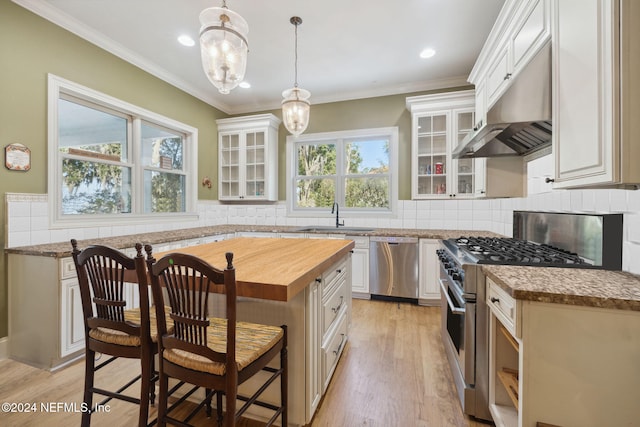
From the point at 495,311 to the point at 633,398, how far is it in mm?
502

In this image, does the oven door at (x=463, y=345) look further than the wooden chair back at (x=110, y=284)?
Yes

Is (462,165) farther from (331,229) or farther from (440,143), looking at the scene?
(331,229)

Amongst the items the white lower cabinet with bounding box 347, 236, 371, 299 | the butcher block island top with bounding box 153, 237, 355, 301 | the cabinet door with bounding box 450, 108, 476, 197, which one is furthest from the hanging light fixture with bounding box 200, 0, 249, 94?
the cabinet door with bounding box 450, 108, 476, 197

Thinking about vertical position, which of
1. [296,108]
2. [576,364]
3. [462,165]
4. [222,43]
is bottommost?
[576,364]

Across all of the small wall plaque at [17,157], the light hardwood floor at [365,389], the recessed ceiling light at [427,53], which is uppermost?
the recessed ceiling light at [427,53]

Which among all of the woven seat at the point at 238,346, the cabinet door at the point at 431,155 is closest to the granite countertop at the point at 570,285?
the woven seat at the point at 238,346

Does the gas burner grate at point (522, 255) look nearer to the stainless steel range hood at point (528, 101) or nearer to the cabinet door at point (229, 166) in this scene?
the stainless steel range hood at point (528, 101)

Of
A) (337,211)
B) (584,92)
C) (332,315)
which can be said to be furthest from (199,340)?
(337,211)

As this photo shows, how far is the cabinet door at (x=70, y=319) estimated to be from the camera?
2.11 meters

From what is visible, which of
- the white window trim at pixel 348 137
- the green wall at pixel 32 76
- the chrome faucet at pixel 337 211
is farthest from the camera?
the chrome faucet at pixel 337 211

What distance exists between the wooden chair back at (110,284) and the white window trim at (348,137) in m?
3.38

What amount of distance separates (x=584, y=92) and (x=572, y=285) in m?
0.82

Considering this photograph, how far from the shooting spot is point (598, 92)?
1128 millimetres

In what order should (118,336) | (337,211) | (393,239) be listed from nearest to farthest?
1. (118,336)
2. (393,239)
3. (337,211)
